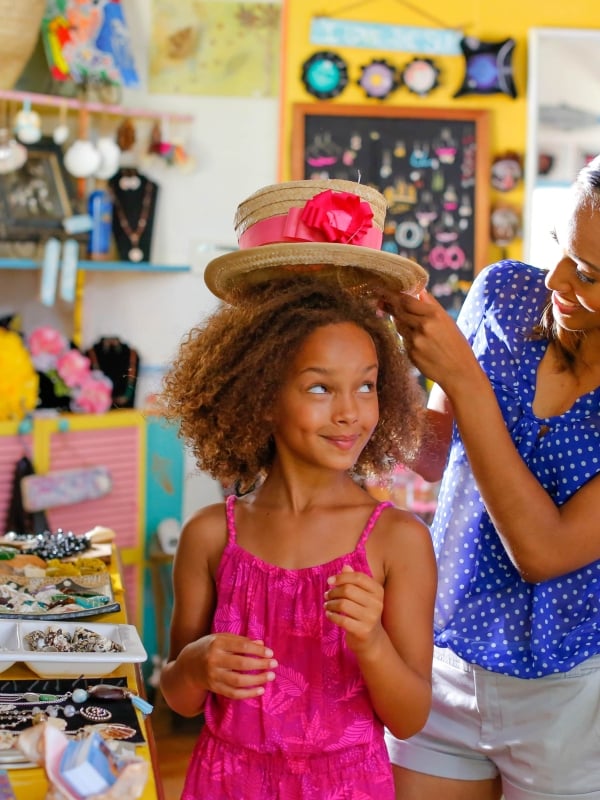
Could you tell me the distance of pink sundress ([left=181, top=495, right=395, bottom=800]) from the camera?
1.37 meters

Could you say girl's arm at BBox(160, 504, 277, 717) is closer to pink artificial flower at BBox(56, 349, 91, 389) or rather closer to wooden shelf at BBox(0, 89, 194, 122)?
pink artificial flower at BBox(56, 349, 91, 389)

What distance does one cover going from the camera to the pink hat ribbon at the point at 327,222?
55.7 inches

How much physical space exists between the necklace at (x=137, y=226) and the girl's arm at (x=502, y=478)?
7.95 feet

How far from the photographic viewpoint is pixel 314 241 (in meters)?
1.42

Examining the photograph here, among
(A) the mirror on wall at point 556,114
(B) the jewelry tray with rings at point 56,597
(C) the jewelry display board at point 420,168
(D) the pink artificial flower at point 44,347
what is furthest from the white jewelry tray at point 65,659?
(A) the mirror on wall at point 556,114

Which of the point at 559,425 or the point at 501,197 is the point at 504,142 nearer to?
the point at 501,197

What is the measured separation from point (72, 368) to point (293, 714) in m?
2.25

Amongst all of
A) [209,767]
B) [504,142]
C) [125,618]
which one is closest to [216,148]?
[504,142]

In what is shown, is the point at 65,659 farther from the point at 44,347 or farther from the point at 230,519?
the point at 44,347

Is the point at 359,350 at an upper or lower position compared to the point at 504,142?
lower

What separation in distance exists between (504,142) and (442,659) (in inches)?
113

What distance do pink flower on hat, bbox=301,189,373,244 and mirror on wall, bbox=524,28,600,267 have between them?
2.73 m

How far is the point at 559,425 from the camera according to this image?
5.11 feet

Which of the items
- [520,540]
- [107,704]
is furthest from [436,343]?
[107,704]
